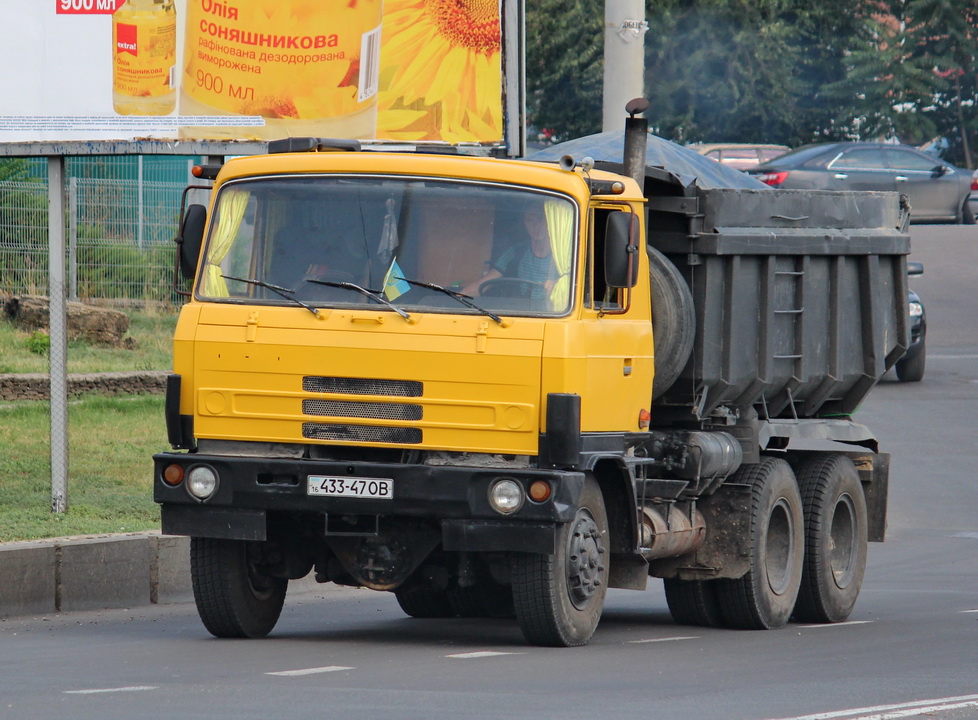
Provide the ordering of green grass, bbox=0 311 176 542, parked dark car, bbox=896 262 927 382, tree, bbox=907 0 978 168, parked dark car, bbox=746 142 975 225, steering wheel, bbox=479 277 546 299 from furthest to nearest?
tree, bbox=907 0 978 168 → parked dark car, bbox=746 142 975 225 → parked dark car, bbox=896 262 927 382 → green grass, bbox=0 311 176 542 → steering wheel, bbox=479 277 546 299

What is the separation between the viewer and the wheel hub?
8.43 metres

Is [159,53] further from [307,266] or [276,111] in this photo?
[307,266]

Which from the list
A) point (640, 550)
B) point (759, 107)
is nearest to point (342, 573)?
point (640, 550)

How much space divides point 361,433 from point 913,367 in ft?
55.4

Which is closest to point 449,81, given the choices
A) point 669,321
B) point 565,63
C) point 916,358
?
point 669,321

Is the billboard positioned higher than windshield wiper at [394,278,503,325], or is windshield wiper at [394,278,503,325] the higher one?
the billboard

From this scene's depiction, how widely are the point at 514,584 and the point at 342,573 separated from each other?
0.98m

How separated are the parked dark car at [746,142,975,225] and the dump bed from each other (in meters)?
21.7

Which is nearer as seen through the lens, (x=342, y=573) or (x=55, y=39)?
(x=342, y=573)

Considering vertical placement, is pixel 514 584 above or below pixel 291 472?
below

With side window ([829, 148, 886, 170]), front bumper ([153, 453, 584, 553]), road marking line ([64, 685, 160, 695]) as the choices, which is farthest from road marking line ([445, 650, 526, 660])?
side window ([829, 148, 886, 170])

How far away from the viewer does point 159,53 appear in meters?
12.0

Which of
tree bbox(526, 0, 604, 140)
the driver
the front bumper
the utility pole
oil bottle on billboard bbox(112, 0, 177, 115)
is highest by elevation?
tree bbox(526, 0, 604, 140)

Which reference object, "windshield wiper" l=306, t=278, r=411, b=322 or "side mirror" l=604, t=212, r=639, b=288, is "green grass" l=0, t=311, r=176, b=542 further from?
"side mirror" l=604, t=212, r=639, b=288
